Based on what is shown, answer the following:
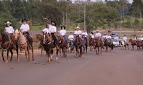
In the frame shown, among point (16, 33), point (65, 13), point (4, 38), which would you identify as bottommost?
point (4, 38)

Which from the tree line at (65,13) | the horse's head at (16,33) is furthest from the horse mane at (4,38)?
the tree line at (65,13)

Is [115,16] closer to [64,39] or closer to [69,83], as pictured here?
[64,39]

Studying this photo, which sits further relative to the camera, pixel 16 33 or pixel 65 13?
pixel 65 13

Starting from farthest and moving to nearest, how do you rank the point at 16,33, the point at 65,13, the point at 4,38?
the point at 65,13, the point at 16,33, the point at 4,38

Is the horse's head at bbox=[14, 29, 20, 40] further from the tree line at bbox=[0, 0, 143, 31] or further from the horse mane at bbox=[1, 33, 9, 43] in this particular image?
the tree line at bbox=[0, 0, 143, 31]

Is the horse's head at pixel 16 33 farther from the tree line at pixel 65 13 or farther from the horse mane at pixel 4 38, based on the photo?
the tree line at pixel 65 13

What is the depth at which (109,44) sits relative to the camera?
35.1 meters

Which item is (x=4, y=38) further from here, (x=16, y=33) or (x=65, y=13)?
(x=65, y=13)

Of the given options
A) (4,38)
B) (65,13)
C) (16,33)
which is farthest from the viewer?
(65,13)

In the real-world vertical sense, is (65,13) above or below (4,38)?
above

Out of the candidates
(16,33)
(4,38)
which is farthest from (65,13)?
(4,38)

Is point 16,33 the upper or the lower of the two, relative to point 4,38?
upper

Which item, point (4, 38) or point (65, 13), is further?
point (65, 13)

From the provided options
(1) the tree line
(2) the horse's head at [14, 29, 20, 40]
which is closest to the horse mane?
(2) the horse's head at [14, 29, 20, 40]
